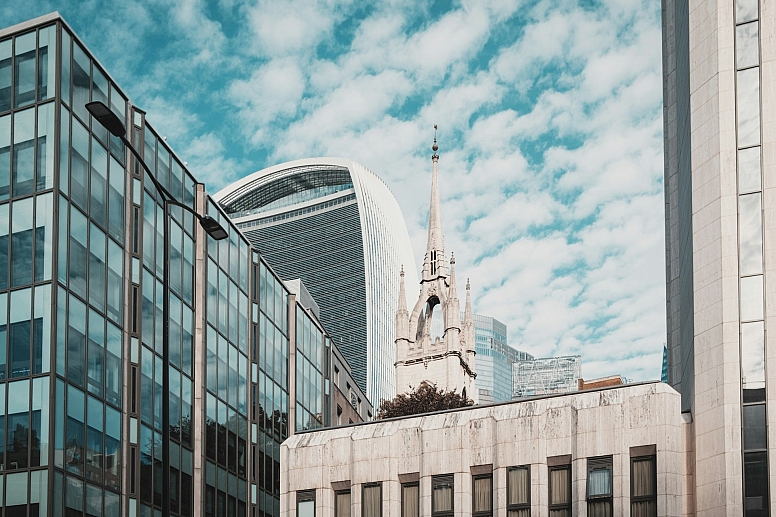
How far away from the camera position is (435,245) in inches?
6540

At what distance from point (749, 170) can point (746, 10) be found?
5131 millimetres

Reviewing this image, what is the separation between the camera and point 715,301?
108 feet

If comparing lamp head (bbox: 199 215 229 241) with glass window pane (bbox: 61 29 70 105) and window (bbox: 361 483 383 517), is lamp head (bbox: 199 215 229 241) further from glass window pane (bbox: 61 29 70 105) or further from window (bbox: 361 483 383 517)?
glass window pane (bbox: 61 29 70 105)

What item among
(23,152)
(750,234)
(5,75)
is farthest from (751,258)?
(5,75)

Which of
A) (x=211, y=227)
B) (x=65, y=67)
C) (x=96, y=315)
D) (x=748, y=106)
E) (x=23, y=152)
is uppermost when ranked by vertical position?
(x=65, y=67)

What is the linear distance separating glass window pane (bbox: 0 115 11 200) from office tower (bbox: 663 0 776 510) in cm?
2494

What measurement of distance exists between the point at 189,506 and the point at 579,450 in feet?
69.4

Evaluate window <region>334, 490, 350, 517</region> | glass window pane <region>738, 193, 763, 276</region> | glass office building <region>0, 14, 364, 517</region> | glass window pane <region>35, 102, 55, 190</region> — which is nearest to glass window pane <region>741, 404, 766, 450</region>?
glass window pane <region>738, 193, 763, 276</region>

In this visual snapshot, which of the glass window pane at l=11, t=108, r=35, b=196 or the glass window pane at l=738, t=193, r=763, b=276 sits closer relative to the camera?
the glass window pane at l=738, t=193, r=763, b=276

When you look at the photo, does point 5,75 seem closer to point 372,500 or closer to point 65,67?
point 65,67

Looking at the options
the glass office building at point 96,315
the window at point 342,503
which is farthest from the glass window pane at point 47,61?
the window at point 342,503

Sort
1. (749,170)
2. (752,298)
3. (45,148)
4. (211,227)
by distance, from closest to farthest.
→ 1. (211,227)
2. (752,298)
3. (749,170)
4. (45,148)

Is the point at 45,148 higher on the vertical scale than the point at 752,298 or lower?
higher

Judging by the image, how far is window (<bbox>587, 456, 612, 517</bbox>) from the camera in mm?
34875
